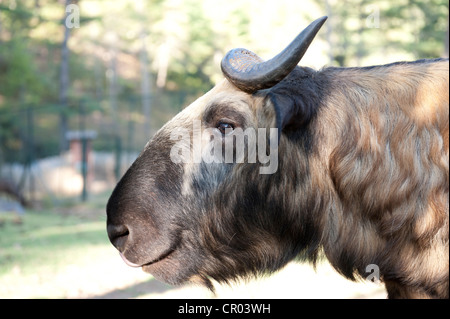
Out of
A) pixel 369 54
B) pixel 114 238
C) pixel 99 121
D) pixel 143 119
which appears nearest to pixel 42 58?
pixel 99 121

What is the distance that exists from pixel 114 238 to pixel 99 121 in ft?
142

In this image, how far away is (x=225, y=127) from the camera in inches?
118

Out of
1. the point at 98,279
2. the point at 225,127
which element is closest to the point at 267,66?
the point at 225,127

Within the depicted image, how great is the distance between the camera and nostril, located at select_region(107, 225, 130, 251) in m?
3.04

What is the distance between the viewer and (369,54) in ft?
90.2

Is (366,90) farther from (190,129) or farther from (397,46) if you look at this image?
(397,46)

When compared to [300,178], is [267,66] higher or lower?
higher

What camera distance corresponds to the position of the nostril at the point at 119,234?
9.96 feet

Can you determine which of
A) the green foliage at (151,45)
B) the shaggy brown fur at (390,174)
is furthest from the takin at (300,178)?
the green foliage at (151,45)

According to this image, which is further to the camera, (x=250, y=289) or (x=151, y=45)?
(x=151, y=45)
